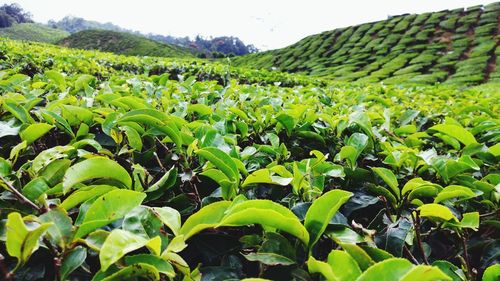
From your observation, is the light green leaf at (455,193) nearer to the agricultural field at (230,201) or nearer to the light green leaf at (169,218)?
the agricultural field at (230,201)

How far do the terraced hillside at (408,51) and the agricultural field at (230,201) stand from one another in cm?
1694

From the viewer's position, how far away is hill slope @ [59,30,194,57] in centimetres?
4122

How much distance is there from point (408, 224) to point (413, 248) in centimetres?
14

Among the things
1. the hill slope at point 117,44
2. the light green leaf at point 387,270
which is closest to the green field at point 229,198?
the light green leaf at point 387,270

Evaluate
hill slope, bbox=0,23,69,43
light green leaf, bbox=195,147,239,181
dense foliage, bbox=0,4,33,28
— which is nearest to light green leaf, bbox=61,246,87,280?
light green leaf, bbox=195,147,239,181

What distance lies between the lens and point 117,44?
148 feet

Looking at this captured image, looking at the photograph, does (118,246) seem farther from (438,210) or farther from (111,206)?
(438,210)

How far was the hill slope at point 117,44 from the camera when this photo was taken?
41219 mm

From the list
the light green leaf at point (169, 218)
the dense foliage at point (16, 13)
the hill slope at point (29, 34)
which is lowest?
the light green leaf at point (169, 218)

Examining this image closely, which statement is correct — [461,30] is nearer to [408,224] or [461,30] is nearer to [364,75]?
[364,75]

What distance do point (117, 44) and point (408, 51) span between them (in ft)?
118

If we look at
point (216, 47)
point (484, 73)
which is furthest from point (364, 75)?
point (216, 47)

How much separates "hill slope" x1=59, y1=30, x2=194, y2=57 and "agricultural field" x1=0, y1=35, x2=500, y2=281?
40.7 metres

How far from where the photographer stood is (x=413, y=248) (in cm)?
99
